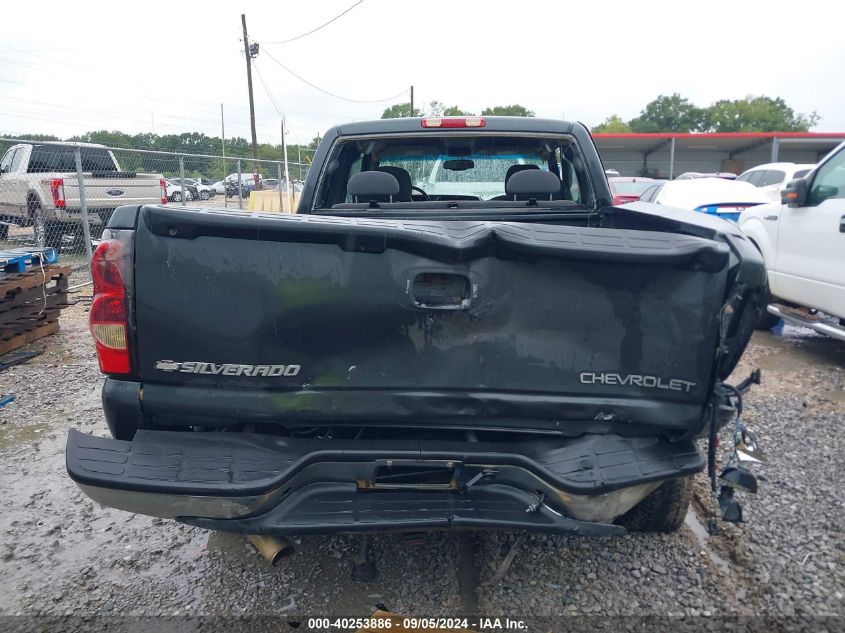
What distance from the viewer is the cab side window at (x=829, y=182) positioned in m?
5.39

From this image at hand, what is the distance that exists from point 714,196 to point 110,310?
919 cm

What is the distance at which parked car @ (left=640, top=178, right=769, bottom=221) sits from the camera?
8898 mm

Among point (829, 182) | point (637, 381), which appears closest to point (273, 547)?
point (637, 381)

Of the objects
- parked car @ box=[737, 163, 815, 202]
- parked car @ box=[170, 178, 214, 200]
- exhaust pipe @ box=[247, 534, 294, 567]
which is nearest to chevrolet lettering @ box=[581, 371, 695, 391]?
exhaust pipe @ box=[247, 534, 294, 567]

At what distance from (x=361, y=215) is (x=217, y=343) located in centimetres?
171

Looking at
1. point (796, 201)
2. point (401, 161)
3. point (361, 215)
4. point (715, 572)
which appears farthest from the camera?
point (796, 201)

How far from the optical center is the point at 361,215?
12.2 ft

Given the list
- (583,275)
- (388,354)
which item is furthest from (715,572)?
(388,354)

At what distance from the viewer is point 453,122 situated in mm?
3725

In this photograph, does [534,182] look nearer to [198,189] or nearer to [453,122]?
[453,122]

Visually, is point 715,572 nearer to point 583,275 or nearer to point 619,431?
point 619,431

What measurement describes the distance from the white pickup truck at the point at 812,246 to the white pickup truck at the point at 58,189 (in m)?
9.15

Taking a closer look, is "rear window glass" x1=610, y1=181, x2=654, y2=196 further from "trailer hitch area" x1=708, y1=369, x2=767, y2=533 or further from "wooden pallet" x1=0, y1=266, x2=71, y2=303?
"trailer hitch area" x1=708, y1=369, x2=767, y2=533

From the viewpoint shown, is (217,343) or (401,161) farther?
(401,161)
